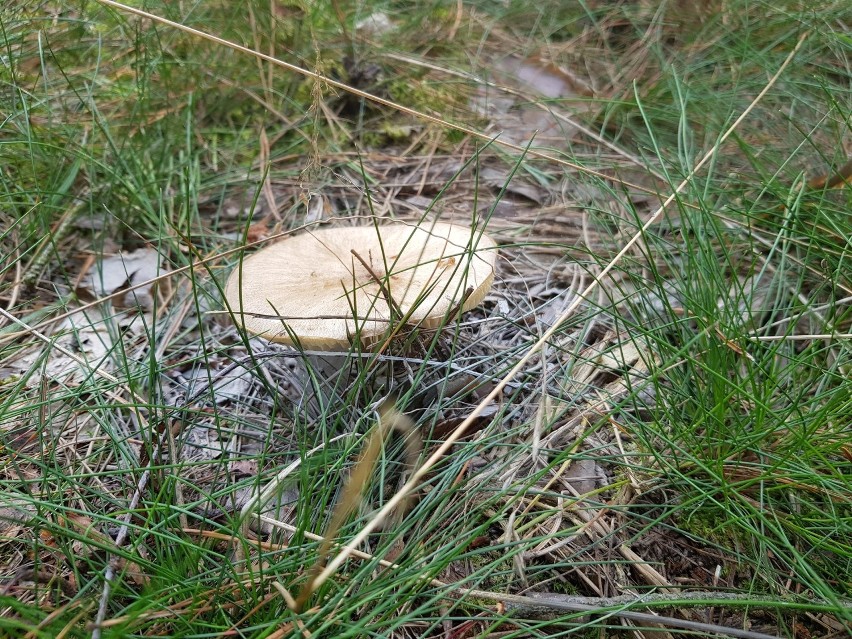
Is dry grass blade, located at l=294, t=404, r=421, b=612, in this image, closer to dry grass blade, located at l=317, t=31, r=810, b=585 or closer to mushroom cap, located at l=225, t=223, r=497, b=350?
dry grass blade, located at l=317, t=31, r=810, b=585

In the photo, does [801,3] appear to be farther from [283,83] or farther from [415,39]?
[283,83]

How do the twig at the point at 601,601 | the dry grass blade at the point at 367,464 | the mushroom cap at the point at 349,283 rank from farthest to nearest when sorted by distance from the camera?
the mushroom cap at the point at 349,283 < the twig at the point at 601,601 < the dry grass blade at the point at 367,464

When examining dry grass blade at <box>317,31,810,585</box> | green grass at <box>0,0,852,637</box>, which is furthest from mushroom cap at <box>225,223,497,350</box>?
dry grass blade at <box>317,31,810,585</box>

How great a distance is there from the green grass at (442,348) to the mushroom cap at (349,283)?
0.08 meters

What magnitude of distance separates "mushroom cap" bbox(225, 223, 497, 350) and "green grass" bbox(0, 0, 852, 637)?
81 mm

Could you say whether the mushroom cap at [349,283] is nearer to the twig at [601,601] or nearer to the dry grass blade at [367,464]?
the dry grass blade at [367,464]

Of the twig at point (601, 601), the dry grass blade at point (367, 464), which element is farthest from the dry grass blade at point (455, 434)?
Answer: the twig at point (601, 601)

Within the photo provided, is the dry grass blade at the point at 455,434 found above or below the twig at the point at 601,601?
above

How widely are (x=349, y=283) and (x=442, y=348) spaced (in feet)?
0.91

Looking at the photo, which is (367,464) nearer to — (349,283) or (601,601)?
(601,601)

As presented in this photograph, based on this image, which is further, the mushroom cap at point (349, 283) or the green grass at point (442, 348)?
the mushroom cap at point (349, 283)

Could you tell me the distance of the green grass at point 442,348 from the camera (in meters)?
1.01

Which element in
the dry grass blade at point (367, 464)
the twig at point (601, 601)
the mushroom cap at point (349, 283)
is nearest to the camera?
the dry grass blade at point (367, 464)

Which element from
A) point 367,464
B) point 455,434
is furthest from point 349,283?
point 367,464
